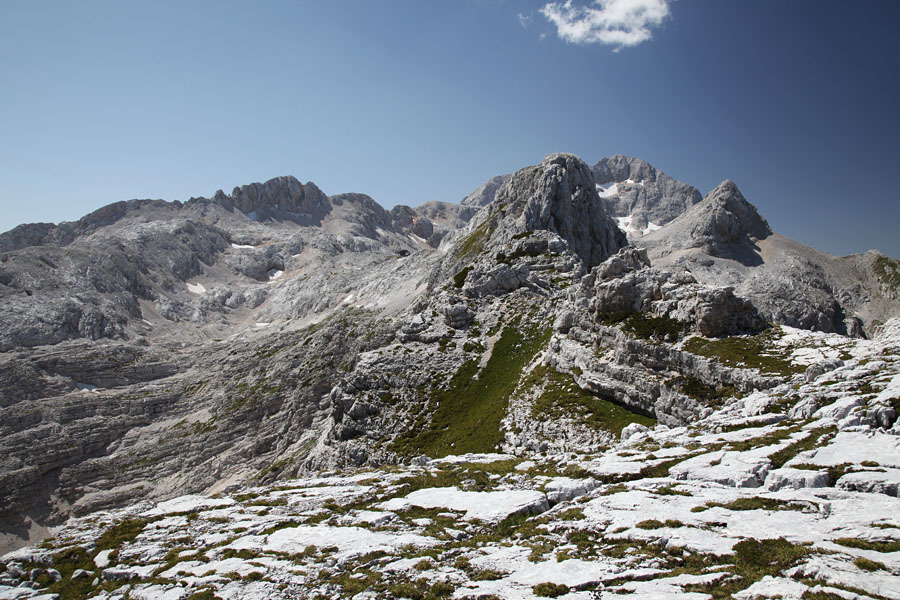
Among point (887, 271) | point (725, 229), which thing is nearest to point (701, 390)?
point (725, 229)

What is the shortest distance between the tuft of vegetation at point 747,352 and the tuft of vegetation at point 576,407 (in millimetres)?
6935

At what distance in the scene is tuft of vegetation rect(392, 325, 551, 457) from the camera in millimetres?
44062

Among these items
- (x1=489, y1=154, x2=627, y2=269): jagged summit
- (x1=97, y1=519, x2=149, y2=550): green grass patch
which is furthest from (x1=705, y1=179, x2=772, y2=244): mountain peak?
(x1=97, y1=519, x2=149, y2=550): green grass patch

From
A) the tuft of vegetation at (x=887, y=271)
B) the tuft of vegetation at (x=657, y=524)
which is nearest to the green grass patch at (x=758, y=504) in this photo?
the tuft of vegetation at (x=657, y=524)

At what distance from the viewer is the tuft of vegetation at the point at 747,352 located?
28938 mm

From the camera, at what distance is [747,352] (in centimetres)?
3191

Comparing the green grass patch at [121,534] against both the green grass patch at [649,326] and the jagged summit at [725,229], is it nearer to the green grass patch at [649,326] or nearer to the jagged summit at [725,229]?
the green grass patch at [649,326]

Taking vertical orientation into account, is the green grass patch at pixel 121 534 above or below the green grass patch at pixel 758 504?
below

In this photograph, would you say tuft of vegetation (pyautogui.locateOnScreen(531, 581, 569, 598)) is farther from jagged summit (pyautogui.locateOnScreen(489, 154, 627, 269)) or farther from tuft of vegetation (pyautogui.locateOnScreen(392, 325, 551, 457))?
jagged summit (pyautogui.locateOnScreen(489, 154, 627, 269))

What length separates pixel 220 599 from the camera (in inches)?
566

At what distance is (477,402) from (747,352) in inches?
1108

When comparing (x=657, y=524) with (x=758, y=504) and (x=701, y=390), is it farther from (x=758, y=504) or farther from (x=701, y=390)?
(x=701, y=390)

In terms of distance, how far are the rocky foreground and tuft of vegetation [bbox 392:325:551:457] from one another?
16821 millimetres

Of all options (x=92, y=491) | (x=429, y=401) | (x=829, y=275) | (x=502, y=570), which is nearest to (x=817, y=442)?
(x=502, y=570)
